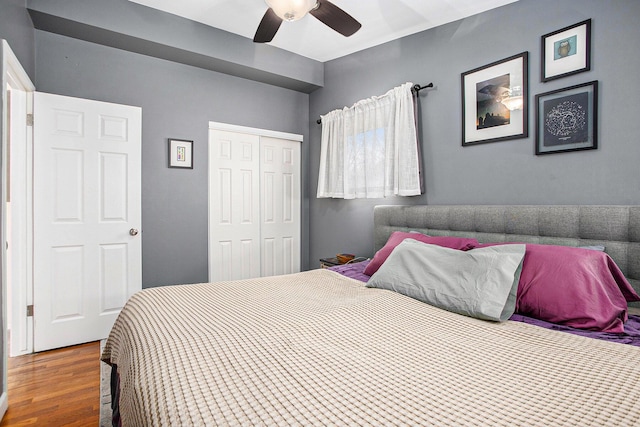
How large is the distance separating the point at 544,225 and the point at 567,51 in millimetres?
1148

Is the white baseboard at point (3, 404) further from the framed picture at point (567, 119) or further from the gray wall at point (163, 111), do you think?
the framed picture at point (567, 119)

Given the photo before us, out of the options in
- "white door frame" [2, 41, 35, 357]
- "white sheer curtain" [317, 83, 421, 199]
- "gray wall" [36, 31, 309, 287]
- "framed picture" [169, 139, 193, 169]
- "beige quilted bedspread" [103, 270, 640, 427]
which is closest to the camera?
"beige quilted bedspread" [103, 270, 640, 427]

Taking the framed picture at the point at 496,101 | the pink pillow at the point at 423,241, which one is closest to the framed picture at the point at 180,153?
the pink pillow at the point at 423,241

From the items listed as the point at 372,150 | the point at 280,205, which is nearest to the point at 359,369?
the point at 372,150

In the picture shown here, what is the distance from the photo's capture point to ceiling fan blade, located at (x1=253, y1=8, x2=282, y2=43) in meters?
2.35

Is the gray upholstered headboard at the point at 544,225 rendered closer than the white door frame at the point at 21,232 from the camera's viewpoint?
Yes

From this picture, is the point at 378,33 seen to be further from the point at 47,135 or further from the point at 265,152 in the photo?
the point at 47,135

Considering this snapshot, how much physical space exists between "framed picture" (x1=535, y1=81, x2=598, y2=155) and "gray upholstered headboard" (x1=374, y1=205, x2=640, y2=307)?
0.42m

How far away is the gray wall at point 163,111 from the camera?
9.39 feet

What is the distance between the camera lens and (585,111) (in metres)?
2.10

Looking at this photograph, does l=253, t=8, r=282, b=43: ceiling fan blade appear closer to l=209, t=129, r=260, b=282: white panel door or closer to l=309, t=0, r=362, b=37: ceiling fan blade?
l=309, t=0, r=362, b=37: ceiling fan blade

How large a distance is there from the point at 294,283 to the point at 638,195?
2.09 meters

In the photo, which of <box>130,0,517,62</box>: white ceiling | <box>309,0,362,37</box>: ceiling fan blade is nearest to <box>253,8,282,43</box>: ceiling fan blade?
<box>309,0,362,37</box>: ceiling fan blade

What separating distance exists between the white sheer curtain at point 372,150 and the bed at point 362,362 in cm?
129
